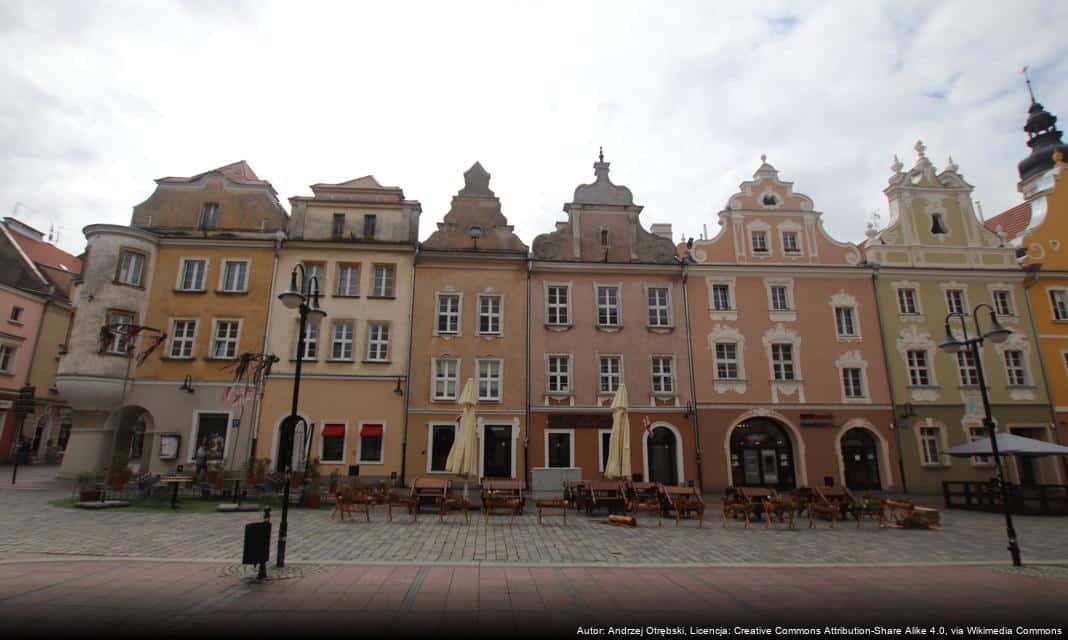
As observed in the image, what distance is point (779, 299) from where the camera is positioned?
84.5ft

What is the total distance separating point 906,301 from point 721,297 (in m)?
9.32

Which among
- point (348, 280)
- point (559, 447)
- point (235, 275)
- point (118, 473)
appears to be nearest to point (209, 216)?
point (235, 275)

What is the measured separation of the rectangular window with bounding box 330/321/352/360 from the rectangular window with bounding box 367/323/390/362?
2.90ft

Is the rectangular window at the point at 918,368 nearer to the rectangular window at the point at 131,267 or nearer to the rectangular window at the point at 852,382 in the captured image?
the rectangular window at the point at 852,382

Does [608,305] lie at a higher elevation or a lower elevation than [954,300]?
lower

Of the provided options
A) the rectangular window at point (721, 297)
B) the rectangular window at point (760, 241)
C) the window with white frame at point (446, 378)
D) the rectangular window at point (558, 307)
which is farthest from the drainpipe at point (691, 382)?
the window with white frame at point (446, 378)

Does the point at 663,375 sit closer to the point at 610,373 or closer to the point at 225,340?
the point at 610,373

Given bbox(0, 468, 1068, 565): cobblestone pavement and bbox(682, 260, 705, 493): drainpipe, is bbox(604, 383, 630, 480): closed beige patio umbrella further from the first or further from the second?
bbox(682, 260, 705, 493): drainpipe

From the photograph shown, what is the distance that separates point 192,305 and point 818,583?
25861mm

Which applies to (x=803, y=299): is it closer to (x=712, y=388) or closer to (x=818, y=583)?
(x=712, y=388)

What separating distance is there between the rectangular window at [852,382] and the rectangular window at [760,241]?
6.93 m

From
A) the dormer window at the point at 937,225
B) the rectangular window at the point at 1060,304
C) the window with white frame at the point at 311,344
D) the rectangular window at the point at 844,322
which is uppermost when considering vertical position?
the dormer window at the point at 937,225

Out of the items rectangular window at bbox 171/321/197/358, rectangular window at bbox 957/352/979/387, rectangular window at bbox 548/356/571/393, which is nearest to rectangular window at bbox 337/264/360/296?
rectangular window at bbox 171/321/197/358

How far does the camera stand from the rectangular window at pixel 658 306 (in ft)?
82.6
